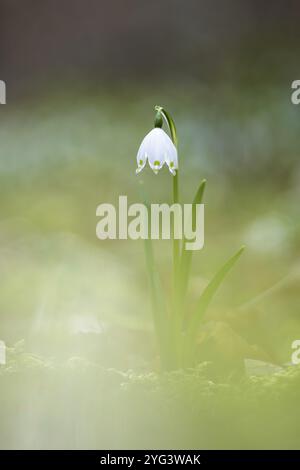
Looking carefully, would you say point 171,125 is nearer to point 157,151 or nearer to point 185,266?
point 157,151

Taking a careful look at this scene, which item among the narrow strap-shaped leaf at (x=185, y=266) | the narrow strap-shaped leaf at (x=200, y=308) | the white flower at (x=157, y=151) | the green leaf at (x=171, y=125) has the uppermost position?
the green leaf at (x=171, y=125)

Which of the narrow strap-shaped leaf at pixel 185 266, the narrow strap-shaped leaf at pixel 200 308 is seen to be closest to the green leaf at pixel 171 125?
the narrow strap-shaped leaf at pixel 185 266

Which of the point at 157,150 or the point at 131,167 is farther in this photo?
the point at 131,167

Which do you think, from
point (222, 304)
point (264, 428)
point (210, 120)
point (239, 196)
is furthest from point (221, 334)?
point (210, 120)

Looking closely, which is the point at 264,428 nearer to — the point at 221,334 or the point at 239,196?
the point at 221,334

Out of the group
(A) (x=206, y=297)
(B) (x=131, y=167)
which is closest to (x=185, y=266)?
(A) (x=206, y=297)

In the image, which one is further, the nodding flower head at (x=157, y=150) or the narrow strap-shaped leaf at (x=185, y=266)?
the narrow strap-shaped leaf at (x=185, y=266)

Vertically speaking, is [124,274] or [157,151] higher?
[157,151]

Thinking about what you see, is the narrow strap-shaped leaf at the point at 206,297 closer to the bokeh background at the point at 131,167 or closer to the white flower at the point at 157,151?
the bokeh background at the point at 131,167
